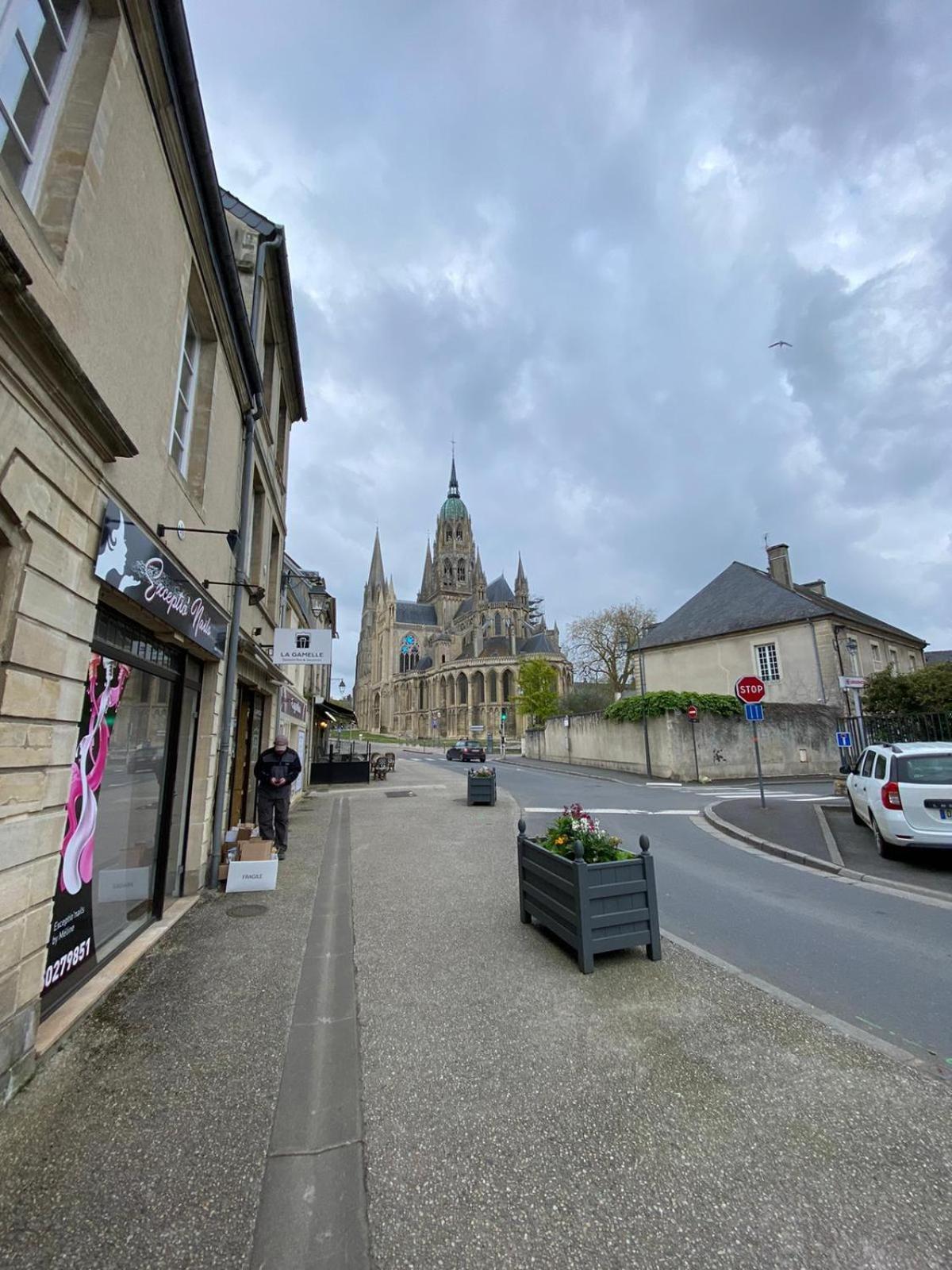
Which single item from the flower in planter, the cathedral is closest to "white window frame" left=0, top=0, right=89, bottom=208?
the flower in planter

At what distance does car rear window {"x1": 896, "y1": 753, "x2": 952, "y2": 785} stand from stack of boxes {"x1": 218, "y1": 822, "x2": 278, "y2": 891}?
838cm

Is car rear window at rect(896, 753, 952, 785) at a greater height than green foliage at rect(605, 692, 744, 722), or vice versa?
green foliage at rect(605, 692, 744, 722)

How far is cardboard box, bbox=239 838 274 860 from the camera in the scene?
6.70 metres

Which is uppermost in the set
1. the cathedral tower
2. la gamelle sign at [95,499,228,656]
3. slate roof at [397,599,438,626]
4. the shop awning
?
the cathedral tower

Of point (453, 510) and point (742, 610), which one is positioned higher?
point (453, 510)

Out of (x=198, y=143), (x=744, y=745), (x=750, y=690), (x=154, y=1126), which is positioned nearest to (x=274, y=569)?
(x=198, y=143)

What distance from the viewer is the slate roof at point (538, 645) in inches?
3061

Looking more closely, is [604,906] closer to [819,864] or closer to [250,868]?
[250,868]

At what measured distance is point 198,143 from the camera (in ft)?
17.5

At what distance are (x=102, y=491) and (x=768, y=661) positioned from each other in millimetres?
29243

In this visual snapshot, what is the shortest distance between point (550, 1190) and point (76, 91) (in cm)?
662

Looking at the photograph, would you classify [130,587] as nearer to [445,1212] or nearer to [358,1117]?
[358,1117]

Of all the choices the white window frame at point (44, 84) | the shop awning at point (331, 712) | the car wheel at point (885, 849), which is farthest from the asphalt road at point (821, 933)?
the shop awning at point (331, 712)

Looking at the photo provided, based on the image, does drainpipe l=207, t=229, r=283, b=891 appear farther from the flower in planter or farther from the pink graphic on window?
the flower in planter
